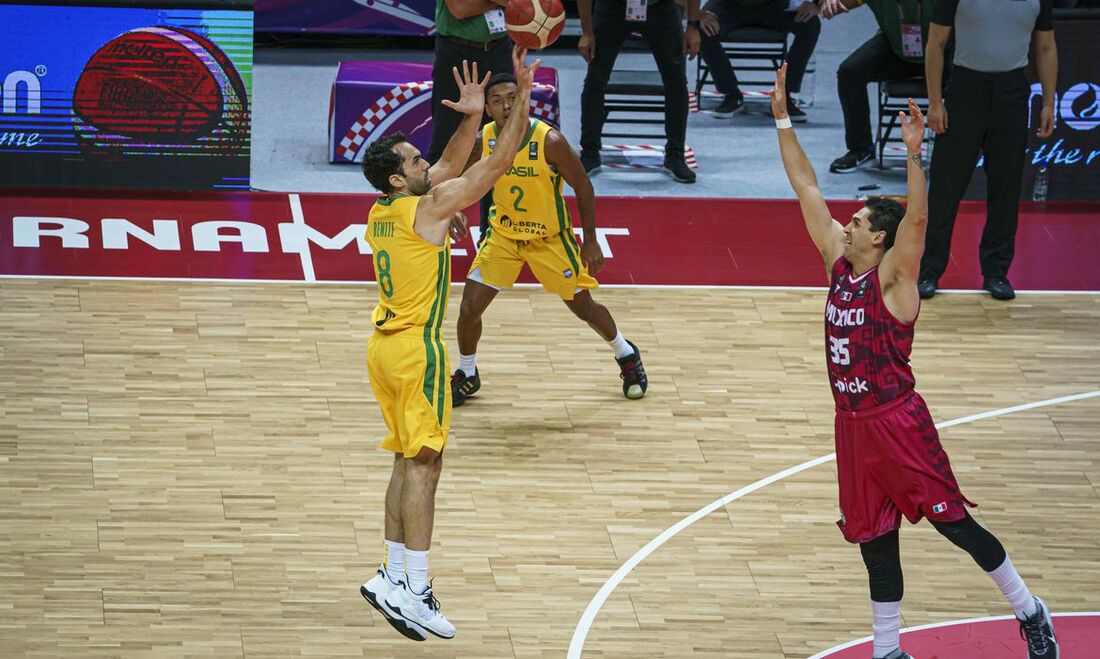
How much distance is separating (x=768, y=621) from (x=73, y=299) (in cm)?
531

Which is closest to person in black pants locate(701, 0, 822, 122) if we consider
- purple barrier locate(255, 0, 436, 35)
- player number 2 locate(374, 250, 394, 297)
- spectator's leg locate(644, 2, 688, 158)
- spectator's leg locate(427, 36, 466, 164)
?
spectator's leg locate(644, 2, 688, 158)

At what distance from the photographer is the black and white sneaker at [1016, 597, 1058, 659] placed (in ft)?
20.1

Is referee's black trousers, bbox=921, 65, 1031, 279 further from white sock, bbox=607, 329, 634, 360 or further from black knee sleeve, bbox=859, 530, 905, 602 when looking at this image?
black knee sleeve, bbox=859, 530, 905, 602

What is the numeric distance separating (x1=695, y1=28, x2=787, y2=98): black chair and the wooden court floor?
13.3ft

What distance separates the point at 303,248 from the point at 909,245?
6087mm

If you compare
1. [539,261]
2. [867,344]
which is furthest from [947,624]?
[539,261]

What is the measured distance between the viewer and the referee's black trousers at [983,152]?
32.9 feet

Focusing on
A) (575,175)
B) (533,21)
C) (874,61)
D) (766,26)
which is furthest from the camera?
(766,26)

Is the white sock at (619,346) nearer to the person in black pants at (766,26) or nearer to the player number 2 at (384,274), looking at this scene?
the player number 2 at (384,274)

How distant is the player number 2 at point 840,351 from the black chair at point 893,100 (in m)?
6.73

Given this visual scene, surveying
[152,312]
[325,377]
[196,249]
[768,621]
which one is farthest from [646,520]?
[196,249]

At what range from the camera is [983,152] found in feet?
33.7

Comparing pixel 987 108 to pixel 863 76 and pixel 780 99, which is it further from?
pixel 780 99

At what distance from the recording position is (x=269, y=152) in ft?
42.2
